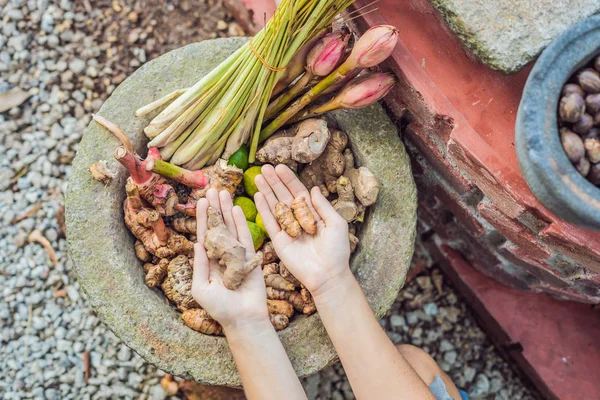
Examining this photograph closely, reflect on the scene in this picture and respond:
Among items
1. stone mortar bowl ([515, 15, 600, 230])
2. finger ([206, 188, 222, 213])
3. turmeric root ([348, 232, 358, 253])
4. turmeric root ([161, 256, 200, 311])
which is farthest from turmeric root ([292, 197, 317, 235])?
stone mortar bowl ([515, 15, 600, 230])

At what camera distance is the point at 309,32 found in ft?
4.79

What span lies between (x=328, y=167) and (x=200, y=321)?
23.0 inches

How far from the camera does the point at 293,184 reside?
162cm

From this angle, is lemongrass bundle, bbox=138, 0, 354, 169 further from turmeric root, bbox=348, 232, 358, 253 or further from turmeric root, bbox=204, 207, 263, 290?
turmeric root, bbox=348, 232, 358, 253

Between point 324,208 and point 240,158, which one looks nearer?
point 324,208

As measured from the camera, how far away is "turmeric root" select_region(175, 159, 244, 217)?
63.6 inches

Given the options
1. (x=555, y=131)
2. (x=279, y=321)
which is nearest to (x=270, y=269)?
(x=279, y=321)

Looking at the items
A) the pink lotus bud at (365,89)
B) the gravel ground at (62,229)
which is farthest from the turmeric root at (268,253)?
the gravel ground at (62,229)

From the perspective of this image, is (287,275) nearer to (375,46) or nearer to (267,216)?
(267,216)

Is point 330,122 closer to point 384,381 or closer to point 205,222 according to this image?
point 205,222

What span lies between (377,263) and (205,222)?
0.51 m

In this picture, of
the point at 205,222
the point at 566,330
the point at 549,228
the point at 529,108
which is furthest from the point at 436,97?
the point at 566,330

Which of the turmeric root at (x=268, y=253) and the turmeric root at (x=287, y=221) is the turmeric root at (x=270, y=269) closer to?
the turmeric root at (x=268, y=253)

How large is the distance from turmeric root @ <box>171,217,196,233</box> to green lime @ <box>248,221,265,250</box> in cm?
17
